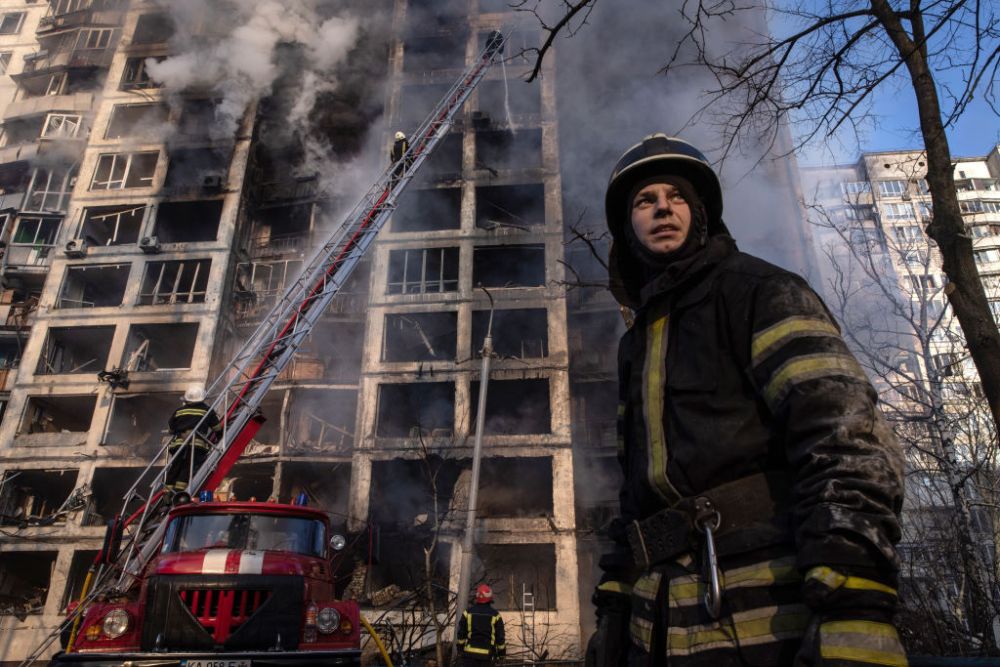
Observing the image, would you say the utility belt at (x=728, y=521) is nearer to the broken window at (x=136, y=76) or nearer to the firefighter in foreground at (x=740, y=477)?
the firefighter in foreground at (x=740, y=477)

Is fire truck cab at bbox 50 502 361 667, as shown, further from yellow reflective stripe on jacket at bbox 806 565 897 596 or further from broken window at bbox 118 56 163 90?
broken window at bbox 118 56 163 90

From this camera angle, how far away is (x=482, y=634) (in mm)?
9461

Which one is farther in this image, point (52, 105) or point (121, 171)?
point (52, 105)

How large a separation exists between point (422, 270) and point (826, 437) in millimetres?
27167

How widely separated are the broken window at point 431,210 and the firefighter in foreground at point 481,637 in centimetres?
2175

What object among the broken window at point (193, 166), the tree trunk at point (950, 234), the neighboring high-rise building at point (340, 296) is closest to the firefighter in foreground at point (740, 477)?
the tree trunk at point (950, 234)

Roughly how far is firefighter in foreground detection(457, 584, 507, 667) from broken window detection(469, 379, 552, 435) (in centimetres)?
1551

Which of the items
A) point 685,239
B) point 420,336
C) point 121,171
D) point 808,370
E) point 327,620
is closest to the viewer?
point 808,370

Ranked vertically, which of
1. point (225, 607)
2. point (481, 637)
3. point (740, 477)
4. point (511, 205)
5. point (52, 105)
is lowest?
point (481, 637)

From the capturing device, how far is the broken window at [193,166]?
99.9 feet

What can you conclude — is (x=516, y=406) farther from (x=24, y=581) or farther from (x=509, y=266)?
(x=24, y=581)

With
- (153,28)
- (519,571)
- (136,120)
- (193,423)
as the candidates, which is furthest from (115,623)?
(153,28)

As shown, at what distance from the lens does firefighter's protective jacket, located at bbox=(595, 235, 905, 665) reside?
135 centimetres

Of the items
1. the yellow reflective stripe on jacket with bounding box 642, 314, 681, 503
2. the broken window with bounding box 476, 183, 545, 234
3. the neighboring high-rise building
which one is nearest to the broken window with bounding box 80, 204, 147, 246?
the neighboring high-rise building
